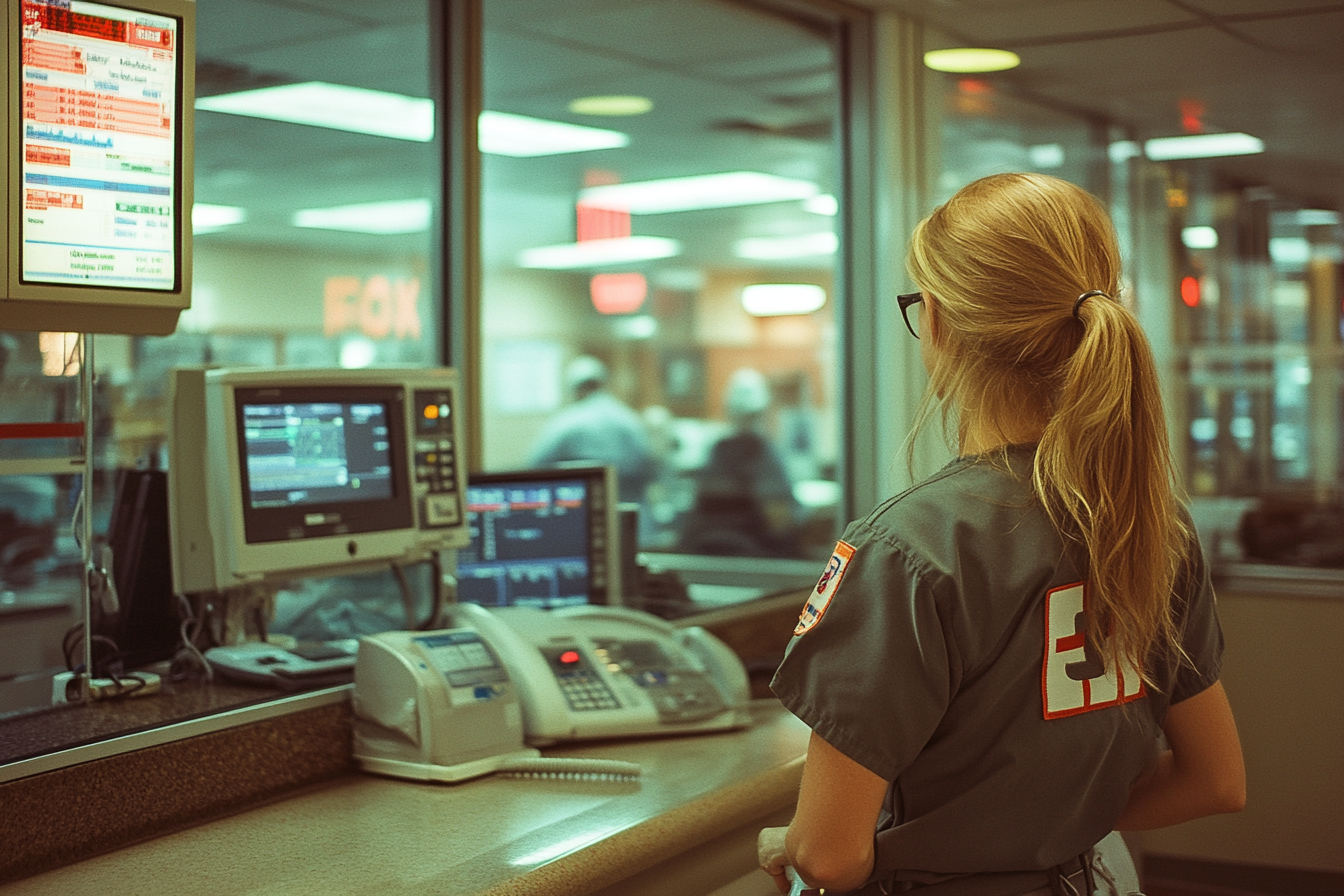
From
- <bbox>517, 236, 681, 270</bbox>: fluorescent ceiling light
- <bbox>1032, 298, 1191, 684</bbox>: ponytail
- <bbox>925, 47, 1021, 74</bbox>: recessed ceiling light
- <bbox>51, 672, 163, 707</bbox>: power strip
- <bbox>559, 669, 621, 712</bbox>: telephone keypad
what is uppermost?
<bbox>517, 236, 681, 270</bbox>: fluorescent ceiling light

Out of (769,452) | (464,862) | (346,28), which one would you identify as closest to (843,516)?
(346,28)

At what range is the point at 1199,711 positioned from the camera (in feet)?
4.58

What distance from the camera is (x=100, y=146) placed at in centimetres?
169

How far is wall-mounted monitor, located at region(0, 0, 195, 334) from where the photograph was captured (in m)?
1.59

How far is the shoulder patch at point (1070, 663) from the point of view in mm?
1196

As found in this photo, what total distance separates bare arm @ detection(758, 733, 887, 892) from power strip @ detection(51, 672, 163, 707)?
112 centimetres

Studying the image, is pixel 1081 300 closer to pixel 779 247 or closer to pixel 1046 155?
pixel 1046 155

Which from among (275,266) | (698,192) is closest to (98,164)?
(698,192)

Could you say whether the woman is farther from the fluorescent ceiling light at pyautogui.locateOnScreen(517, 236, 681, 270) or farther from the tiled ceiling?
the fluorescent ceiling light at pyautogui.locateOnScreen(517, 236, 681, 270)

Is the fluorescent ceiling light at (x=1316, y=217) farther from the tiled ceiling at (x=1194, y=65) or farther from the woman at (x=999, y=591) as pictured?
the woman at (x=999, y=591)

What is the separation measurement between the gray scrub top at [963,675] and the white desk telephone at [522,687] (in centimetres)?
81

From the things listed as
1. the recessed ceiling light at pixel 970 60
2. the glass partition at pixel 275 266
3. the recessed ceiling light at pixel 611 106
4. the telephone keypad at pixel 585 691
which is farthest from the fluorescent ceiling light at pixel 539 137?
the telephone keypad at pixel 585 691

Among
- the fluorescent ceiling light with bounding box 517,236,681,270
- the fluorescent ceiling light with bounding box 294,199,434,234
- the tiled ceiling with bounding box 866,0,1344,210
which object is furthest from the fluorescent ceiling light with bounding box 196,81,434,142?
the fluorescent ceiling light with bounding box 517,236,681,270

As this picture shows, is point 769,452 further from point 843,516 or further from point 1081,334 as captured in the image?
point 1081,334
